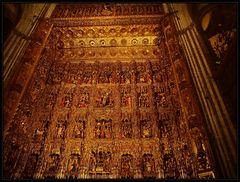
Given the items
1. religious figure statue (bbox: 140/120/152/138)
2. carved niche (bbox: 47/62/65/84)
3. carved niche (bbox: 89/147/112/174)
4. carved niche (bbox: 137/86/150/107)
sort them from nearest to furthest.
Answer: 1. carved niche (bbox: 89/147/112/174)
2. religious figure statue (bbox: 140/120/152/138)
3. carved niche (bbox: 137/86/150/107)
4. carved niche (bbox: 47/62/65/84)

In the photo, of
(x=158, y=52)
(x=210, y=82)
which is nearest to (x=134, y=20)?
(x=158, y=52)

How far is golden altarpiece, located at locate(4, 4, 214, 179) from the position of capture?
6.67 metres

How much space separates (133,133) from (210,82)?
2645 millimetres

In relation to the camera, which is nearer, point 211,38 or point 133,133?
point 133,133

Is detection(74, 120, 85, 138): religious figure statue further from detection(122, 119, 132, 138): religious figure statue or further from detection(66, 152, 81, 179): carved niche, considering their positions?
detection(122, 119, 132, 138): religious figure statue

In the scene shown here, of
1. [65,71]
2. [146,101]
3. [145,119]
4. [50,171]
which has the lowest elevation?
[50,171]

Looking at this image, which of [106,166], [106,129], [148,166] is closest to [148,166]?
[148,166]

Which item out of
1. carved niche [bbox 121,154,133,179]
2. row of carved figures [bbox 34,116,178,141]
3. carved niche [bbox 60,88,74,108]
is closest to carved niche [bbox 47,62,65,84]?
carved niche [bbox 60,88,74,108]

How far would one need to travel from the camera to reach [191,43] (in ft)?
24.4

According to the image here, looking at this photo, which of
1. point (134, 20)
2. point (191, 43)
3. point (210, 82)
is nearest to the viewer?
point (210, 82)

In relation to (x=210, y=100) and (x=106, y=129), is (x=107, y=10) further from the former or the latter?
(x=210, y=100)

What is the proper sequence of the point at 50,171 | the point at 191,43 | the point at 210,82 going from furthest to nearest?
1. the point at 191,43
2. the point at 50,171
3. the point at 210,82

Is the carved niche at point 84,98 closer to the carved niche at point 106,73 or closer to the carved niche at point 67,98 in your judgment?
the carved niche at point 67,98

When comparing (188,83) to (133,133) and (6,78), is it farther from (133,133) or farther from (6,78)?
(6,78)
